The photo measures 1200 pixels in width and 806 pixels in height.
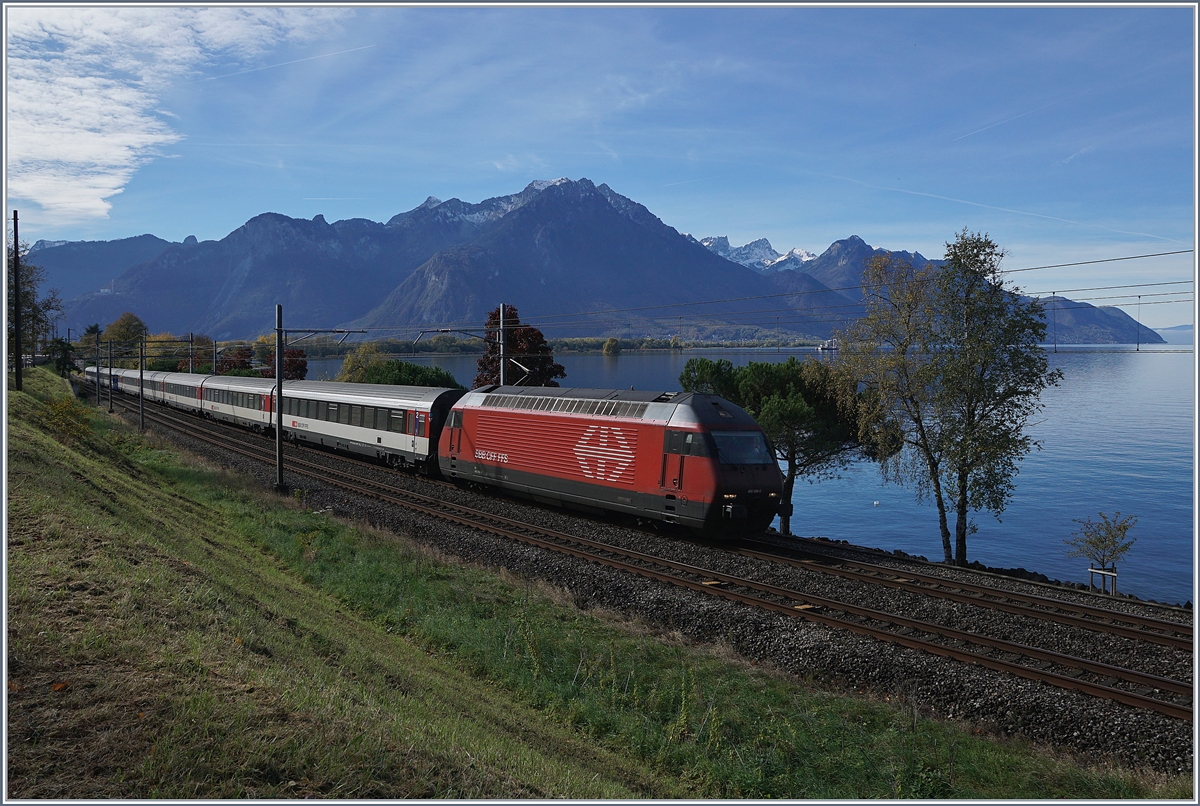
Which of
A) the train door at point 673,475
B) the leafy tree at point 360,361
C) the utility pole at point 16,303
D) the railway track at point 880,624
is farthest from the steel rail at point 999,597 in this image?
the leafy tree at point 360,361

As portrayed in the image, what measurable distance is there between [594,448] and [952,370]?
652 inches

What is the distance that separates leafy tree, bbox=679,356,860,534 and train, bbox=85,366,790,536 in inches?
673

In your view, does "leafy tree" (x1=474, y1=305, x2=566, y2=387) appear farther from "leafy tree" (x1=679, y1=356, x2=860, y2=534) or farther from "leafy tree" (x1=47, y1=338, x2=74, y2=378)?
"leafy tree" (x1=47, y1=338, x2=74, y2=378)

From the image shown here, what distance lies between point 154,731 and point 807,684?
9725 mm

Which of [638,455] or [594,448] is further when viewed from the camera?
[594,448]

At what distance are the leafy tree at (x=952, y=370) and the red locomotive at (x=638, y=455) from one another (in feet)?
44.8

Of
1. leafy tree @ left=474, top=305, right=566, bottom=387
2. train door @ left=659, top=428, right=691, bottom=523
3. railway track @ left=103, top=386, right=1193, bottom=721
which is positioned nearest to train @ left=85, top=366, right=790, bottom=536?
train door @ left=659, top=428, right=691, bottom=523

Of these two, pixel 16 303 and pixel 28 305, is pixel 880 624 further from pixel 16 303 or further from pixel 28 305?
pixel 28 305

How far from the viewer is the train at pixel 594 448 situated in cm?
2005

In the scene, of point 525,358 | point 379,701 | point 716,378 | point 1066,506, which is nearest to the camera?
point 379,701

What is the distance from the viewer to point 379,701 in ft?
30.9

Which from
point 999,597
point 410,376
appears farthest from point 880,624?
point 410,376

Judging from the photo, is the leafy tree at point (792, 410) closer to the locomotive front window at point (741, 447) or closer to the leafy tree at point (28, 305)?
the locomotive front window at point (741, 447)

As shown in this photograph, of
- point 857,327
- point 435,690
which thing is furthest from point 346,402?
point 435,690
